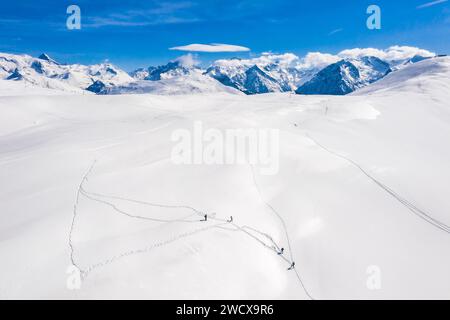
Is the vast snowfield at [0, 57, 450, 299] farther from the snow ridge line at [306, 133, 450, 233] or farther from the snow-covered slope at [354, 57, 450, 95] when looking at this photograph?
the snow-covered slope at [354, 57, 450, 95]

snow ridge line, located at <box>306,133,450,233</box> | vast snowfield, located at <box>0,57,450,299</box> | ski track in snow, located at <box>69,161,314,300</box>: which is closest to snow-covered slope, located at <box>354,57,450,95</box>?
vast snowfield, located at <box>0,57,450,299</box>

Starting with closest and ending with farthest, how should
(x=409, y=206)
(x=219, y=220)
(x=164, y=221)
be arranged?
(x=164, y=221), (x=219, y=220), (x=409, y=206)

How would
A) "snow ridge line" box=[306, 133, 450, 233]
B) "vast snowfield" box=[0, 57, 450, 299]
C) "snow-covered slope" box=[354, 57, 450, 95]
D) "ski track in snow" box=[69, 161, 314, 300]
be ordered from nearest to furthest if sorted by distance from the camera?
1. "vast snowfield" box=[0, 57, 450, 299]
2. "ski track in snow" box=[69, 161, 314, 300]
3. "snow ridge line" box=[306, 133, 450, 233]
4. "snow-covered slope" box=[354, 57, 450, 95]

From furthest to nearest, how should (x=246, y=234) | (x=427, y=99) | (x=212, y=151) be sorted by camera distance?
1. (x=427, y=99)
2. (x=212, y=151)
3. (x=246, y=234)

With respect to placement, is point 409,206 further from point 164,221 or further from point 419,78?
point 419,78

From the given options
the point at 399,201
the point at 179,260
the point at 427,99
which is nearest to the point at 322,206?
the point at 399,201

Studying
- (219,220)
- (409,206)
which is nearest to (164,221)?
(219,220)

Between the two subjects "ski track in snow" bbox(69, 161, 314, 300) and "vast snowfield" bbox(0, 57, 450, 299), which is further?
"ski track in snow" bbox(69, 161, 314, 300)

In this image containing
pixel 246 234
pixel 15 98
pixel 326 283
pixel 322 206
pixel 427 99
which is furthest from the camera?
pixel 427 99

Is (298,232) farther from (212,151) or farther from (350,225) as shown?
(212,151)
